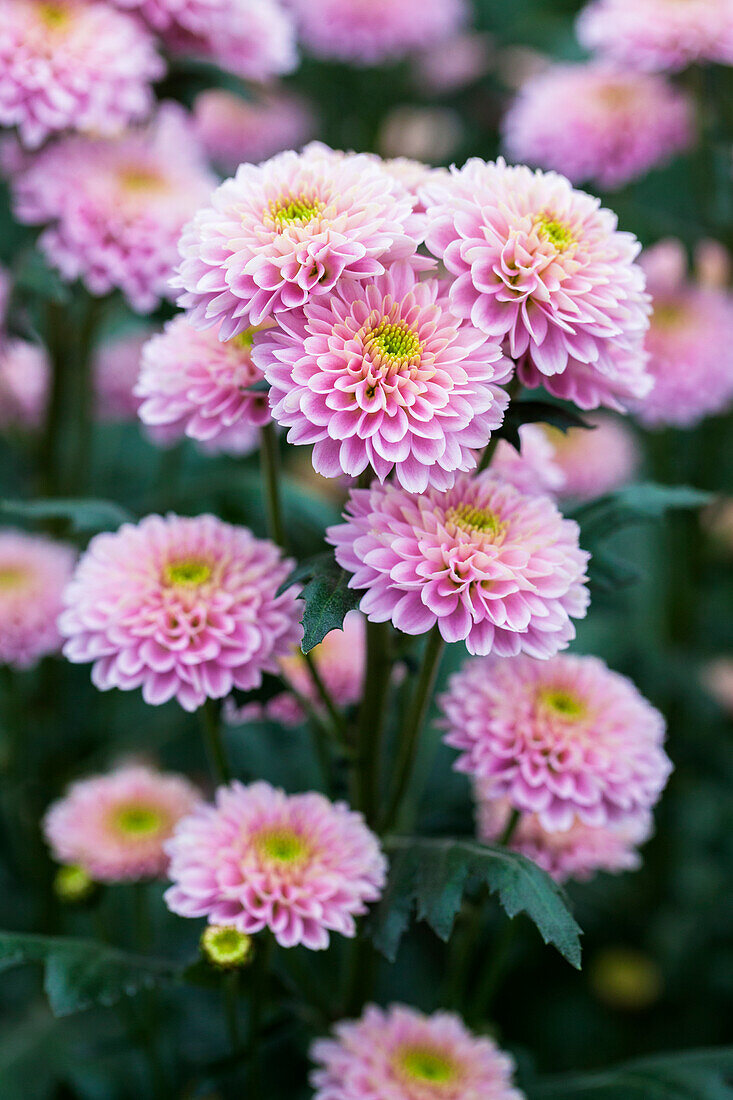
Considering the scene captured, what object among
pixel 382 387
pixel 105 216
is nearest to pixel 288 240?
pixel 382 387

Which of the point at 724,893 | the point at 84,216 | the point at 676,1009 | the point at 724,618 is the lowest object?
the point at 676,1009

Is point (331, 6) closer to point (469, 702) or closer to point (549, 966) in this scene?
point (469, 702)

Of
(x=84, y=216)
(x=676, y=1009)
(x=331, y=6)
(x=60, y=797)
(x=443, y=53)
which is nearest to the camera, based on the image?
(x=84, y=216)

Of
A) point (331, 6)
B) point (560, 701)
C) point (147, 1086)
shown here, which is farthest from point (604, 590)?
point (331, 6)

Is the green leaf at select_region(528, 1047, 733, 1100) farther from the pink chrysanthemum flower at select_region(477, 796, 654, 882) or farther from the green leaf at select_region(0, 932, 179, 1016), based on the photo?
the green leaf at select_region(0, 932, 179, 1016)

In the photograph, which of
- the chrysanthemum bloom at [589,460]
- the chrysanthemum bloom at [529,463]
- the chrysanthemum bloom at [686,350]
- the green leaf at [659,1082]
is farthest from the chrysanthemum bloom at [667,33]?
the green leaf at [659,1082]

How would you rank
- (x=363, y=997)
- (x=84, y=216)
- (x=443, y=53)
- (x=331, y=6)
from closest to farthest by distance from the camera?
(x=363, y=997) → (x=84, y=216) → (x=331, y=6) → (x=443, y=53)

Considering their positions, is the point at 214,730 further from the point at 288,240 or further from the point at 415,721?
the point at 288,240
